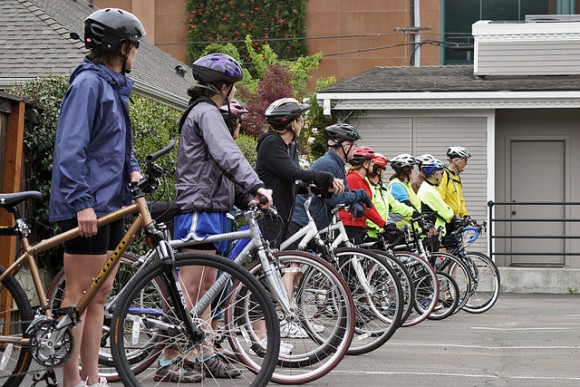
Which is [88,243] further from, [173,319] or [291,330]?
[291,330]

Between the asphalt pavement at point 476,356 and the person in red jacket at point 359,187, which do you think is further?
the person in red jacket at point 359,187

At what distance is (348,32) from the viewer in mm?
49438

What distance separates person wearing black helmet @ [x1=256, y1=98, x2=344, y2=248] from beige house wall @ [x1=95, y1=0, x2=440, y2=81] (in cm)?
4003

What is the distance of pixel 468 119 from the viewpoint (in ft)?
69.3

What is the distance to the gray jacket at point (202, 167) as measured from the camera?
742 cm

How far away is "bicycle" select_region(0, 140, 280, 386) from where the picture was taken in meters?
6.13

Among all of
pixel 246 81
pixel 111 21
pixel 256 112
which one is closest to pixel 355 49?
pixel 246 81

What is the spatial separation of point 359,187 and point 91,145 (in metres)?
5.79

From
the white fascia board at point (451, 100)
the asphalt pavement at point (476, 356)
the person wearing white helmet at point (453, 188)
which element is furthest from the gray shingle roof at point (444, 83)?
the asphalt pavement at point (476, 356)

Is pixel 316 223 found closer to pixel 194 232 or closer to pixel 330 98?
pixel 194 232

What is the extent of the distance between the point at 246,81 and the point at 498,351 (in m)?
33.5

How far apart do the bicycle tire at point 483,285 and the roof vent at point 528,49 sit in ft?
27.0

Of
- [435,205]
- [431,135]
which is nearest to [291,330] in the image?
[435,205]

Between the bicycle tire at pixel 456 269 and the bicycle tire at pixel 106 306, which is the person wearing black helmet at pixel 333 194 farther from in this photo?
the bicycle tire at pixel 456 269
